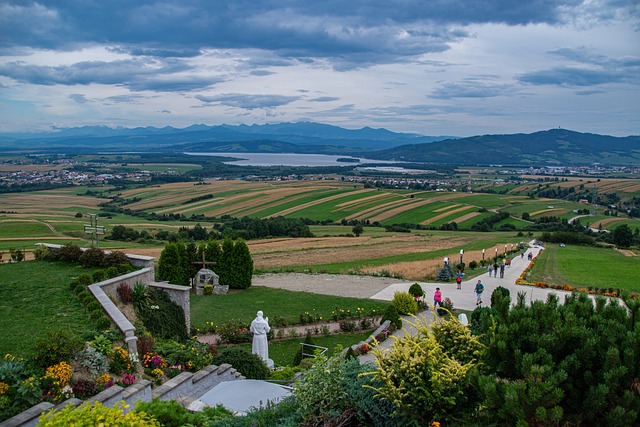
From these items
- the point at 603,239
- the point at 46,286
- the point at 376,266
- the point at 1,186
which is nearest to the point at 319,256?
the point at 376,266

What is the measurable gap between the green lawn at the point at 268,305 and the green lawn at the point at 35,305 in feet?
20.7

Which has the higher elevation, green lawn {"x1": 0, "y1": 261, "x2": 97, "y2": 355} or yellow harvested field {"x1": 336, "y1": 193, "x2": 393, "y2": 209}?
green lawn {"x1": 0, "y1": 261, "x2": 97, "y2": 355}

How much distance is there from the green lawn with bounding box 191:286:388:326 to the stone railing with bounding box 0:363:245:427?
859cm

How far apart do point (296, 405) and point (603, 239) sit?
226 feet

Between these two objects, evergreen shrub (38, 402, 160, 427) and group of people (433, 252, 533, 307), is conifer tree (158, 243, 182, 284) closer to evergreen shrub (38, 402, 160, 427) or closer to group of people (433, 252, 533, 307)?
group of people (433, 252, 533, 307)

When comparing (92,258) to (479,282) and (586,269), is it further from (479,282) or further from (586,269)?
(586,269)

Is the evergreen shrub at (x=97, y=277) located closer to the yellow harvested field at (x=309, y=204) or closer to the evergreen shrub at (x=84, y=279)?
the evergreen shrub at (x=84, y=279)

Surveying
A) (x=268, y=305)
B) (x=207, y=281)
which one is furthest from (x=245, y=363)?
(x=207, y=281)

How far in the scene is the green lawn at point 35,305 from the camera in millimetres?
12555

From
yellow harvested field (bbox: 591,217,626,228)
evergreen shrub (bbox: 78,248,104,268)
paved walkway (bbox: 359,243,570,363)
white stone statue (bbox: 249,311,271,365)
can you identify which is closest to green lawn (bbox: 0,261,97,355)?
evergreen shrub (bbox: 78,248,104,268)

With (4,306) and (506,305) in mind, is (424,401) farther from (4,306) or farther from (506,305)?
(4,306)

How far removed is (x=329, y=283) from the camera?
101 feet

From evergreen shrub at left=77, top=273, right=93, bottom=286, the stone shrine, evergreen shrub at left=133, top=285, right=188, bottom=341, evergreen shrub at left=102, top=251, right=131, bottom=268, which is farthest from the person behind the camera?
the stone shrine

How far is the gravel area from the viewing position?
1112 inches
